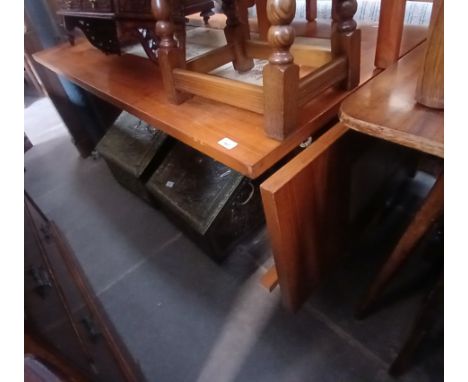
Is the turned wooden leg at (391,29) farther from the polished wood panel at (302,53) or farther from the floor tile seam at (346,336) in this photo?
the floor tile seam at (346,336)

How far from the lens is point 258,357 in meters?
0.85

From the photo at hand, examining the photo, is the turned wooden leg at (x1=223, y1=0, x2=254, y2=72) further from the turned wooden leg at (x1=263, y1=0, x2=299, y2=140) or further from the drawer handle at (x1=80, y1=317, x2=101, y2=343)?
the drawer handle at (x1=80, y1=317, x2=101, y2=343)

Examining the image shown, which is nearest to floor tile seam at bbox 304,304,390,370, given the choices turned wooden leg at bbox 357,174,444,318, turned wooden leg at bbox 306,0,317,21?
turned wooden leg at bbox 357,174,444,318

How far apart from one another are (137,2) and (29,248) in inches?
26.8

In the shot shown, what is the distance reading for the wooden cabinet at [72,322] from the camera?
47 centimetres

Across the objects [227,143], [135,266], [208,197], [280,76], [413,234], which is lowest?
[135,266]

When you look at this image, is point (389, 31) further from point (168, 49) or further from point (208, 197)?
point (208, 197)

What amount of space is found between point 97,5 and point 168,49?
0.40m

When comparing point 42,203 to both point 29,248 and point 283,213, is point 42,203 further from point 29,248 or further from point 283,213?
point 283,213

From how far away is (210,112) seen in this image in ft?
2.14

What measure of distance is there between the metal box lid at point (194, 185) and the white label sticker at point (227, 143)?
33 centimetres

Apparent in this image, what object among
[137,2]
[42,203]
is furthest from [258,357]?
[42,203]

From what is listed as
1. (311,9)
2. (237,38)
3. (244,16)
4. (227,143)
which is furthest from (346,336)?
(311,9)

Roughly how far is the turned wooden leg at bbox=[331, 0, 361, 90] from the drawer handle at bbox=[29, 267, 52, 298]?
29.0 inches
